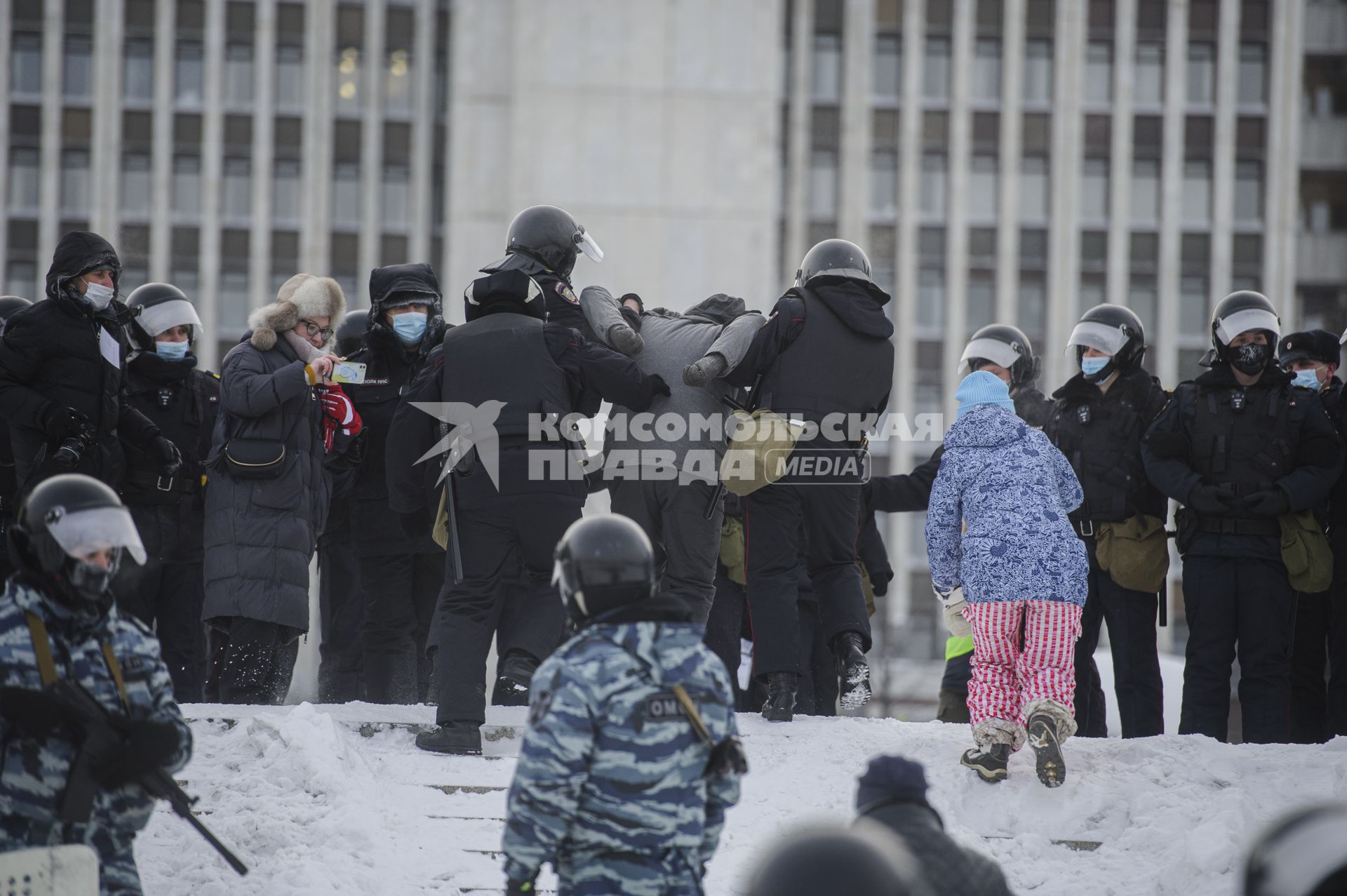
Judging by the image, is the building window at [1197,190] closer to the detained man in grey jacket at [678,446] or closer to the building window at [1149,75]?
the building window at [1149,75]

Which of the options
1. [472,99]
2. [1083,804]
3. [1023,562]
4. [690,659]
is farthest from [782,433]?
[472,99]

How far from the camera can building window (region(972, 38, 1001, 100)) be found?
141ft

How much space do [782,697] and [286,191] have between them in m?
37.6

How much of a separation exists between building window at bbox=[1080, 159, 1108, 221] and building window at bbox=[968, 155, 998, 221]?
2.45 metres

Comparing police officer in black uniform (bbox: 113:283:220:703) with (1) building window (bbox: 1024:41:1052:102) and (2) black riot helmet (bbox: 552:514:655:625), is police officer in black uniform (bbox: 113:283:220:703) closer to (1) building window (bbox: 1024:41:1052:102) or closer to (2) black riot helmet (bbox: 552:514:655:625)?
(2) black riot helmet (bbox: 552:514:655:625)

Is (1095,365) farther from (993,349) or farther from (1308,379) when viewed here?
(1308,379)

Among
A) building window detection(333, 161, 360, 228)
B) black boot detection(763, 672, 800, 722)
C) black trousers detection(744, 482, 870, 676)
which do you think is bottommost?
black boot detection(763, 672, 800, 722)

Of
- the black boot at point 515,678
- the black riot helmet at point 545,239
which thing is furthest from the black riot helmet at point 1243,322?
the black boot at point 515,678

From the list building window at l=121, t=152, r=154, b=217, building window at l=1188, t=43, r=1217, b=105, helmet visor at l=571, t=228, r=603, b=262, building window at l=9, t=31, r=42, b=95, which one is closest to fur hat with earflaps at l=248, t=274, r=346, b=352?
helmet visor at l=571, t=228, r=603, b=262

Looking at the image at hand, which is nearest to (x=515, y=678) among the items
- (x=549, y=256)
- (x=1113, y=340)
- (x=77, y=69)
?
(x=549, y=256)

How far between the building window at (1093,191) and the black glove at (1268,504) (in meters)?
37.1

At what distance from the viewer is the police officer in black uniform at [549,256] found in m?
7.00

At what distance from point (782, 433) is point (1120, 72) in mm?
38742

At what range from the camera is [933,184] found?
141 ft
